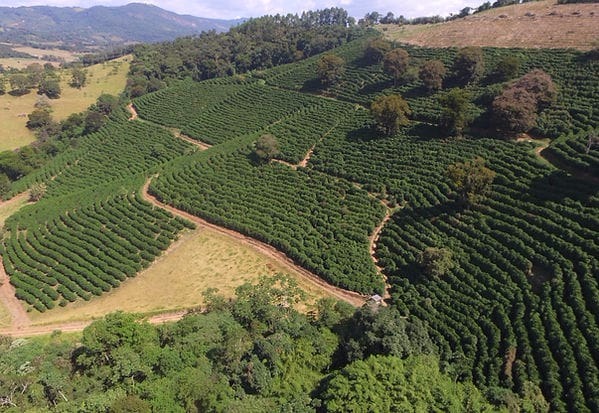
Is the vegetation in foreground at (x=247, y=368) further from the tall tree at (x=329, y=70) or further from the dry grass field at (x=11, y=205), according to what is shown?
the tall tree at (x=329, y=70)

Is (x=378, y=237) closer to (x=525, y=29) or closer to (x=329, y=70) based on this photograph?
(x=329, y=70)

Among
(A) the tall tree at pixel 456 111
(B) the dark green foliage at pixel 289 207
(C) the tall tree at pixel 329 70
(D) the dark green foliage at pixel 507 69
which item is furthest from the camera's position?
(C) the tall tree at pixel 329 70

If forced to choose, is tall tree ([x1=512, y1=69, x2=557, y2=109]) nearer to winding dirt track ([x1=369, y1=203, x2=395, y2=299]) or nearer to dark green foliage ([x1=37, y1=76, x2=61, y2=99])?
winding dirt track ([x1=369, y1=203, x2=395, y2=299])

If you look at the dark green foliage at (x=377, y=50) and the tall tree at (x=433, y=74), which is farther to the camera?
the dark green foliage at (x=377, y=50)

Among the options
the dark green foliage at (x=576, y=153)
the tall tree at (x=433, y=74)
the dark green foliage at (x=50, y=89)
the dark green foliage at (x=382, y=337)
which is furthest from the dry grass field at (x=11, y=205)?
the dark green foliage at (x=576, y=153)

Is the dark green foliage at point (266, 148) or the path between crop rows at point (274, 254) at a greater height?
the dark green foliage at point (266, 148)

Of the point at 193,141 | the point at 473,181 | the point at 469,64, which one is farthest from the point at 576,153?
Answer: the point at 193,141

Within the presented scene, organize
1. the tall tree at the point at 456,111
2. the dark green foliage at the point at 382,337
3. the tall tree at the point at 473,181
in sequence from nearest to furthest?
the dark green foliage at the point at 382,337
the tall tree at the point at 473,181
the tall tree at the point at 456,111

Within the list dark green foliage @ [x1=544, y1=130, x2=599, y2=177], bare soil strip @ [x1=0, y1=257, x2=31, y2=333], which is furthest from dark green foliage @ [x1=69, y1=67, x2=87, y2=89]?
dark green foliage @ [x1=544, y1=130, x2=599, y2=177]

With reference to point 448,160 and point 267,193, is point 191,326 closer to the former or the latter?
point 267,193
